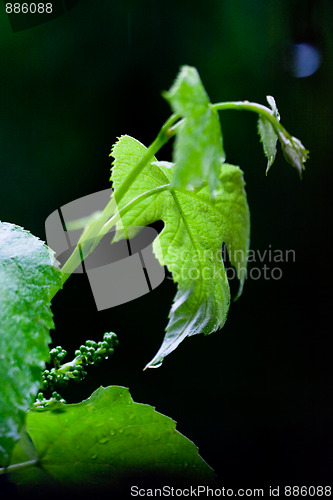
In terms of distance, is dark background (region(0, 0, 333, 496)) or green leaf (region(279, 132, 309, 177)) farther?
dark background (region(0, 0, 333, 496))

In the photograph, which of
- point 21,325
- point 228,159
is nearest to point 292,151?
point 21,325

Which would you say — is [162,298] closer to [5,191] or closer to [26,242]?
[5,191]

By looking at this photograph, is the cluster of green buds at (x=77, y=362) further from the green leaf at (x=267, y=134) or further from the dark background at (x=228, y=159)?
the dark background at (x=228, y=159)

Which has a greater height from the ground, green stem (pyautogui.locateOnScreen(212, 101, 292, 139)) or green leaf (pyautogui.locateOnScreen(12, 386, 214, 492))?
green stem (pyautogui.locateOnScreen(212, 101, 292, 139))

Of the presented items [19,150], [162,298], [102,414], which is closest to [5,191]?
[19,150]

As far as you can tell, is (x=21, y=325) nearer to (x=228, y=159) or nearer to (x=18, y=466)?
Result: (x=18, y=466)

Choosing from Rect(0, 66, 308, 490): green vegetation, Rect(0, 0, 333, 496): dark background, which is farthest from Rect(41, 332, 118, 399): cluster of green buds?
Rect(0, 0, 333, 496): dark background

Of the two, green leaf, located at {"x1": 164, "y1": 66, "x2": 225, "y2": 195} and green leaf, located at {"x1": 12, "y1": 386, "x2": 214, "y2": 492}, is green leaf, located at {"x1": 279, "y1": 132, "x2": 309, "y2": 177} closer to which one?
green leaf, located at {"x1": 164, "y1": 66, "x2": 225, "y2": 195}
